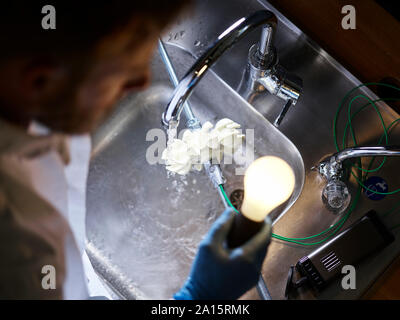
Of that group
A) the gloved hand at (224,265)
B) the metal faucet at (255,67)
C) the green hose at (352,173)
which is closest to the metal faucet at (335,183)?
the green hose at (352,173)

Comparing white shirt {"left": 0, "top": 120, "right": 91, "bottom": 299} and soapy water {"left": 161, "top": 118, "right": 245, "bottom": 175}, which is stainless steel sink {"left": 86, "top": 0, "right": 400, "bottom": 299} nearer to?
soapy water {"left": 161, "top": 118, "right": 245, "bottom": 175}

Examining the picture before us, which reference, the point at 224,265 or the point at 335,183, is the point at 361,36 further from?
the point at 224,265

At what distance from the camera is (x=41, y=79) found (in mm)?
515

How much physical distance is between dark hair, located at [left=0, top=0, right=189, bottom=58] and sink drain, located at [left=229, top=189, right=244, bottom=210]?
540 millimetres

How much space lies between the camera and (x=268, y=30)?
735 mm

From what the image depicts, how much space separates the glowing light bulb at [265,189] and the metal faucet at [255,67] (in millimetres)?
180

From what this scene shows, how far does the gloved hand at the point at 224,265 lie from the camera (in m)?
0.63

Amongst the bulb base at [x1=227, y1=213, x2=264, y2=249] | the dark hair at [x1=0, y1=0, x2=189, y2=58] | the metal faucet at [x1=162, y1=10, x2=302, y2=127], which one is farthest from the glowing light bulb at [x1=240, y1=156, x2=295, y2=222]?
the dark hair at [x1=0, y1=0, x2=189, y2=58]

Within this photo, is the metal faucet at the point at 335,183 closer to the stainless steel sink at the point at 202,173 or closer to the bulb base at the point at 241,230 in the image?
the stainless steel sink at the point at 202,173

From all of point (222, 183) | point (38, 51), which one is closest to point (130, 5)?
point (38, 51)

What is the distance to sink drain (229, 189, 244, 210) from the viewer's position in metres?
0.94
